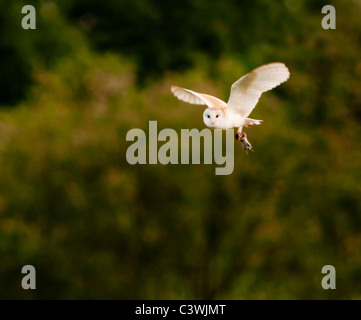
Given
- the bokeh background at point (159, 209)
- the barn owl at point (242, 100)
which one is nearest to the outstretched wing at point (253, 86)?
the barn owl at point (242, 100)

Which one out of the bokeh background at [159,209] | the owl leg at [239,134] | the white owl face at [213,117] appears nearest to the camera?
the white owl face at [213,117]

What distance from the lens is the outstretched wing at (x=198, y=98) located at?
93.4 inches

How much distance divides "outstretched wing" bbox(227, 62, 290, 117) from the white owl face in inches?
2.4

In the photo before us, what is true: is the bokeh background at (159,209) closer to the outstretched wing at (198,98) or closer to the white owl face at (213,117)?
the outstretched wing at (198,98)

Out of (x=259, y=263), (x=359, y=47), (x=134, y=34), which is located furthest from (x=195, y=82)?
(x=134, y=34)

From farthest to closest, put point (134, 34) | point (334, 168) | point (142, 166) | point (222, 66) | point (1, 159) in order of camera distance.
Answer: point (134, 34) → point (222, 66) → point (334, 168) → point (1, 159) → point (142, 166)

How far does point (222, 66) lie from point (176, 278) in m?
7.84

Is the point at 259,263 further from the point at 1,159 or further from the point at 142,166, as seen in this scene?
the point at 1,159

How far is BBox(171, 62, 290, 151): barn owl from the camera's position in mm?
2211

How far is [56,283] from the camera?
16.4 metres

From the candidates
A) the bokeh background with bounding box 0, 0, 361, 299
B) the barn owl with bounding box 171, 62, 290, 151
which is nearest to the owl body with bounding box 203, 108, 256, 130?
the barn owl with bounding box 171, 62, 290, 151

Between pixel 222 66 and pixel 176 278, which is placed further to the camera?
pixel 222 66

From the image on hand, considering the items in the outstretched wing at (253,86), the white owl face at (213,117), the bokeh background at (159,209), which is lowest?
the white owl face at (213,117)

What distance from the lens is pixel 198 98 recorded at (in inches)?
95.7
